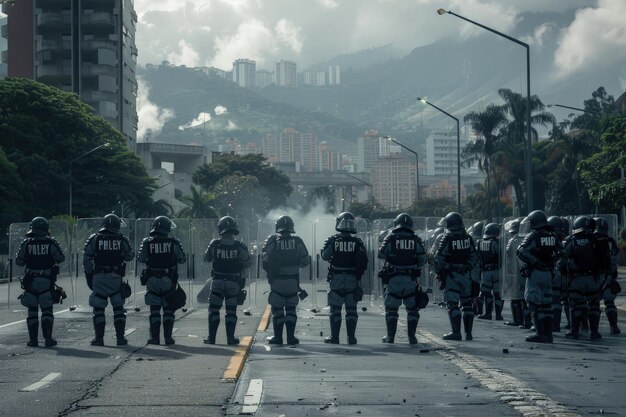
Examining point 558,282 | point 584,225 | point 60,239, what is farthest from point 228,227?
point 60,239

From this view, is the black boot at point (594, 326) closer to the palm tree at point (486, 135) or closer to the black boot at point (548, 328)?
the black boot at point (548, 328)

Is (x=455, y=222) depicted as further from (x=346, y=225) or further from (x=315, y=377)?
(x=315, y=377)

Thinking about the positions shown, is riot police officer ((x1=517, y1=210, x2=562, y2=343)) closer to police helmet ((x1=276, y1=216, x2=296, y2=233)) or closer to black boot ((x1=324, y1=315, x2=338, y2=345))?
black boot ((x1=324, y1=315, x2=338, y2=345))

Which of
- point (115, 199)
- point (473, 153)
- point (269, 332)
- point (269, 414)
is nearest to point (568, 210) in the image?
point (473, 153)

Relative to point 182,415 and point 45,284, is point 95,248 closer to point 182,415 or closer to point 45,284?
point 45,284

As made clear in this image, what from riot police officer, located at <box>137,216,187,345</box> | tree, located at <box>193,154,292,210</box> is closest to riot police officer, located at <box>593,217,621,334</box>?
riot police officer, located at <box>137,216,187,345</box>

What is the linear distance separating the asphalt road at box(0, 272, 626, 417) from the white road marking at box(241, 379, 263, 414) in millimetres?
12

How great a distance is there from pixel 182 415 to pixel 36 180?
53.1 meters

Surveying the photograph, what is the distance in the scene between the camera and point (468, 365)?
43.0ft

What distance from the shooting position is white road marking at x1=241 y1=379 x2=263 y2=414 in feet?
32.0

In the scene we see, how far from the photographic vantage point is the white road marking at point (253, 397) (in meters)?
9.76

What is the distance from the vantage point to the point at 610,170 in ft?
154

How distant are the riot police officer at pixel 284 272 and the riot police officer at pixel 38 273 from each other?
321 centimetres

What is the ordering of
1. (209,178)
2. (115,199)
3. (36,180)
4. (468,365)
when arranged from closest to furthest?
(468,365) → (36,180) → (115,199) → (209,178)
